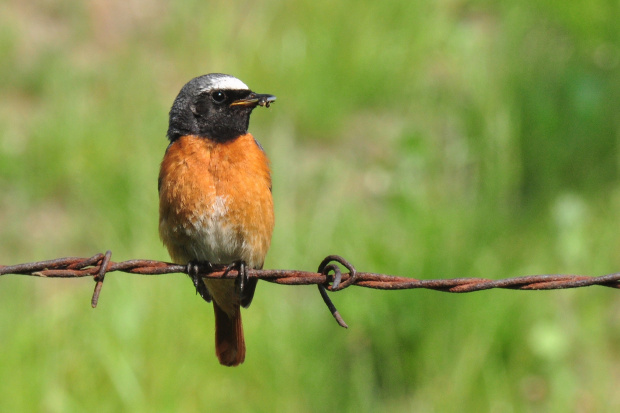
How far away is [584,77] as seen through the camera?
29.9ft

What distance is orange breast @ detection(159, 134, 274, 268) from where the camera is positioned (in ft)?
16.2

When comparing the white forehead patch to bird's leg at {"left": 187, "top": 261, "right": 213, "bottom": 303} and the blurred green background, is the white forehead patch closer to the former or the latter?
bird's leg at {"left": 187, "top": 261, "right": 213, "bottom": 303}

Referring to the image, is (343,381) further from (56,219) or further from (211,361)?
(56,219)

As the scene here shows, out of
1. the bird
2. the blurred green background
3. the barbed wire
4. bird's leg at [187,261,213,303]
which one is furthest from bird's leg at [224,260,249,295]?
the blurred green background

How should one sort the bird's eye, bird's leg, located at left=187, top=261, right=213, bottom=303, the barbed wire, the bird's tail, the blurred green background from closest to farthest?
the barbed wire → bird's leg, located at left=187, top=261, right=213, bottom=303 → the bird's eye → the bird's tail → the blurred green background

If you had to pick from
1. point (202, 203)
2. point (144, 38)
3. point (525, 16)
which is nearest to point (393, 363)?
point (202, 203)

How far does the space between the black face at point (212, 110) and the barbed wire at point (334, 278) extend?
4.11 feet

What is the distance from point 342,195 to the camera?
848cm

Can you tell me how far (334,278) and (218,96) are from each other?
1.71m

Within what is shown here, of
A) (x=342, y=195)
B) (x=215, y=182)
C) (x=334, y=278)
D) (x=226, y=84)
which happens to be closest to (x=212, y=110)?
(x=226, y=84)

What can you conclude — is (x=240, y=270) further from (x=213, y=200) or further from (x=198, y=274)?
(x=213, y=200)

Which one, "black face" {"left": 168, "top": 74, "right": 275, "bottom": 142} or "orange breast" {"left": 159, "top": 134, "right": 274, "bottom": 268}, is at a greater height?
"black face" {"left": 168, "top": 74, "right": 275, "bottom": 142}

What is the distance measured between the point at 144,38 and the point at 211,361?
15.9 feet

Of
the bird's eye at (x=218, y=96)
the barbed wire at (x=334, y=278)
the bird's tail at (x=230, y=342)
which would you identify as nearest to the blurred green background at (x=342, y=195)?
the bird's tail at (x=230, y=342)
